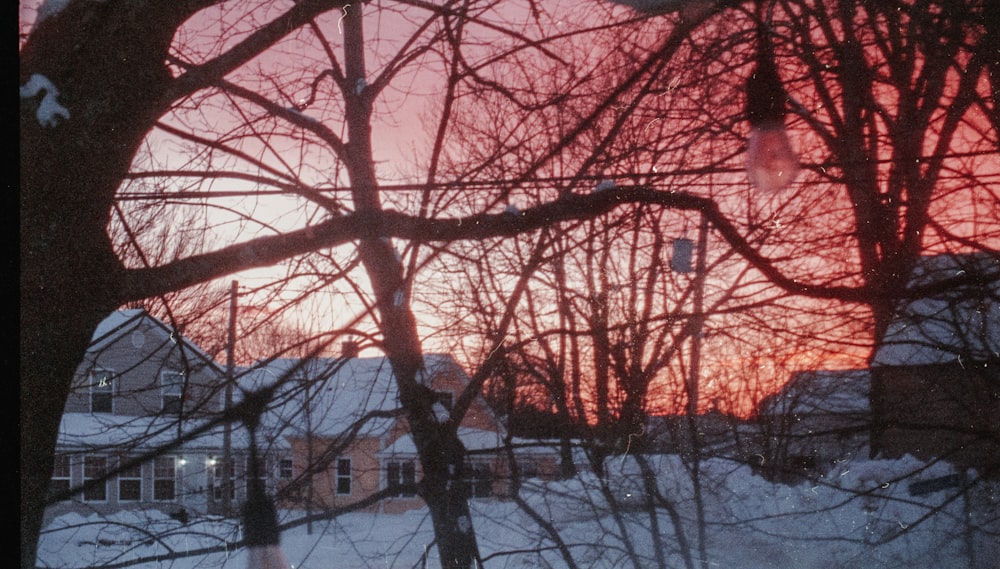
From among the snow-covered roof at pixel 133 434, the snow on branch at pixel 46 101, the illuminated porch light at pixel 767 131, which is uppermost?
the snow on branch at pixel 46 101

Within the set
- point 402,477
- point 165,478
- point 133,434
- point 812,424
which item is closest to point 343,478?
point 402,477

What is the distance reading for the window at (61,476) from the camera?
8.30 ft

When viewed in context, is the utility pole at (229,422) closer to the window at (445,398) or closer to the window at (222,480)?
the window at (222,480)

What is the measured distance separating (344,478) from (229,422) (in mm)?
461

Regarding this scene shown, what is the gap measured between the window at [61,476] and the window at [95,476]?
0.06 m

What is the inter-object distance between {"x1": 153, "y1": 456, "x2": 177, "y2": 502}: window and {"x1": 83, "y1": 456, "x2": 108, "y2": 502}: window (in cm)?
19

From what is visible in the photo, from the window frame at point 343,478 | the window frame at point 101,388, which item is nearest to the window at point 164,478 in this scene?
the window frame at point 101,388

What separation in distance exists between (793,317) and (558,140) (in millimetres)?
910

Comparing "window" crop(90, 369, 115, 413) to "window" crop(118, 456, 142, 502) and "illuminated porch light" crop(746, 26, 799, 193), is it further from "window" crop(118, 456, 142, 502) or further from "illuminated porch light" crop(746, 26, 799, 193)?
"illuminated porch light" crop(746, 26, 799, 193)

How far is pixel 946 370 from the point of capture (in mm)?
2227

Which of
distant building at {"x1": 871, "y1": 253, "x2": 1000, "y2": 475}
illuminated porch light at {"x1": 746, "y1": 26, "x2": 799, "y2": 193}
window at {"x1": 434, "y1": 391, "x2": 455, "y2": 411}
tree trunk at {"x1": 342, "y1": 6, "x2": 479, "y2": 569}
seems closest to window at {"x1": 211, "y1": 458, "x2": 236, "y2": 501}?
tree trunk at {"x1": 342, "y1": 6, "x2": 479, "y2": 569}

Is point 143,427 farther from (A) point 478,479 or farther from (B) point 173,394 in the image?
(A) point 478,479

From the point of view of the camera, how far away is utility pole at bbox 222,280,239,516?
2.43 meters

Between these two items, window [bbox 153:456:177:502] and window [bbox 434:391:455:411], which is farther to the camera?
window [bbox 153:456:177:502]
